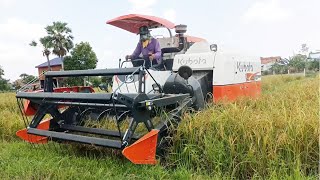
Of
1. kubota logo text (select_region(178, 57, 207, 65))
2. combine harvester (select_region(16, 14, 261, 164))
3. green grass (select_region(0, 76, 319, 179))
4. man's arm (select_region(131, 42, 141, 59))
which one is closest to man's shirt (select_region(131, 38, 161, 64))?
man's arm (select_region(131, 42, 141, 59))

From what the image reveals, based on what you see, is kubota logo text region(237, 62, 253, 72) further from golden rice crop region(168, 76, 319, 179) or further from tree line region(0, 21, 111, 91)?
tree line region(0, 21, 111, 91)

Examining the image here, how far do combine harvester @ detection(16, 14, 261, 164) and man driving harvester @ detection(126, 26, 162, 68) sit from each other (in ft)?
0.64

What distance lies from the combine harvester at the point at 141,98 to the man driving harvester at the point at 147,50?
0.20 meters

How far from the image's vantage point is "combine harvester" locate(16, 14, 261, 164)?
10.7 ft

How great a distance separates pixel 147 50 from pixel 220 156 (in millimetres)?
2957

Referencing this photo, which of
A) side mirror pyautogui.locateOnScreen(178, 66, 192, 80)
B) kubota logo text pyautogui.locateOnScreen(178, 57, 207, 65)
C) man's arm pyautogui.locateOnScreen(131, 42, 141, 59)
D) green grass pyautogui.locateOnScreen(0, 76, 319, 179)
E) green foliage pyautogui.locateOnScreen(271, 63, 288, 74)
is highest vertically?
man's arm pyautogui.locateOnScreen(131, 42, 141, 59)

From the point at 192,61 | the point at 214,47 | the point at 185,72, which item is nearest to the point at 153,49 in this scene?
the point at 192,61

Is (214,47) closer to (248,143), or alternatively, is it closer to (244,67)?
(244,67)

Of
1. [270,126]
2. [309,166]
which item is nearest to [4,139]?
[270,126]

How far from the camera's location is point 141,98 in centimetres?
326

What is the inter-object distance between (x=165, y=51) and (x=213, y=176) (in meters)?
3.59

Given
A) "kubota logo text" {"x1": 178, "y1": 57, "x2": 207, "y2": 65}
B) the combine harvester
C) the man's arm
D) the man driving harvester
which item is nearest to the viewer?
the combine harvester

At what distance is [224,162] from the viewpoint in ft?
10.7

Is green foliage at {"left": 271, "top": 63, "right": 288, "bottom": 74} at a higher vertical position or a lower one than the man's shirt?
lower
